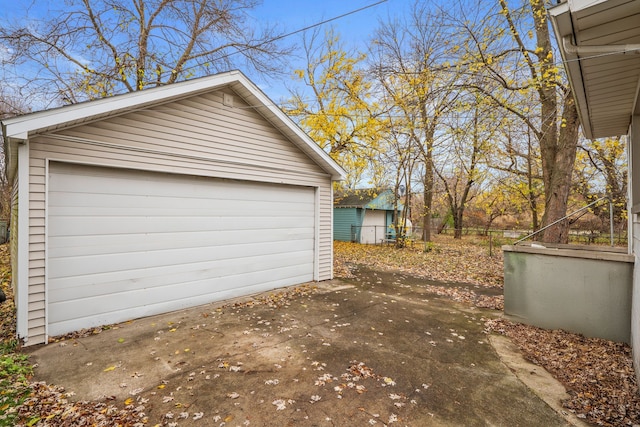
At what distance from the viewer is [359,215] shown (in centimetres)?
1791

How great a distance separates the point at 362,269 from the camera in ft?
30.8

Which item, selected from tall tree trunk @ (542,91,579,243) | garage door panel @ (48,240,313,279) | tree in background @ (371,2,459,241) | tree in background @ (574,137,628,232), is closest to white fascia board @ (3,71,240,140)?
garage door panel @ (48,240,313,279)

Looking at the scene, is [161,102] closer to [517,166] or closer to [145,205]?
[145,205]

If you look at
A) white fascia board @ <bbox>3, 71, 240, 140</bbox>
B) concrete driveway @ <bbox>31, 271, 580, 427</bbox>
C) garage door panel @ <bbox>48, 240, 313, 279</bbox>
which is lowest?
concrete driveway @ <bbox>31, 271, 580, 427</bbox>

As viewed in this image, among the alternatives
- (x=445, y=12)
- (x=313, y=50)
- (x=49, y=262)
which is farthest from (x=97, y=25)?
(x=445, y=12)

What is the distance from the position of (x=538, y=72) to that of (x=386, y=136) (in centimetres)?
624

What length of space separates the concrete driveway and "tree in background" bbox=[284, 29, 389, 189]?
8.72 metres

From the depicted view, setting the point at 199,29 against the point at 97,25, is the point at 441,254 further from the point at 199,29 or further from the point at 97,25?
the point at 97,25

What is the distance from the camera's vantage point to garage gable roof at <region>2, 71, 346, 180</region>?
359 cm

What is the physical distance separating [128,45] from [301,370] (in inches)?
447

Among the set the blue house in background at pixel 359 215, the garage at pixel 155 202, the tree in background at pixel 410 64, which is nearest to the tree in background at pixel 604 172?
the tree in background at pixel 410 64

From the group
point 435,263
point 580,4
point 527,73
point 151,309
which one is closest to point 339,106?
point 527,73

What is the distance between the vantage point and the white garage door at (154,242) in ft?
13.5

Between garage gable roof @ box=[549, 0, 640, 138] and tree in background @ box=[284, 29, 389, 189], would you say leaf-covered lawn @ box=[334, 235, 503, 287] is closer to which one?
tree in background @ box=[284, 29, 389, 189]
